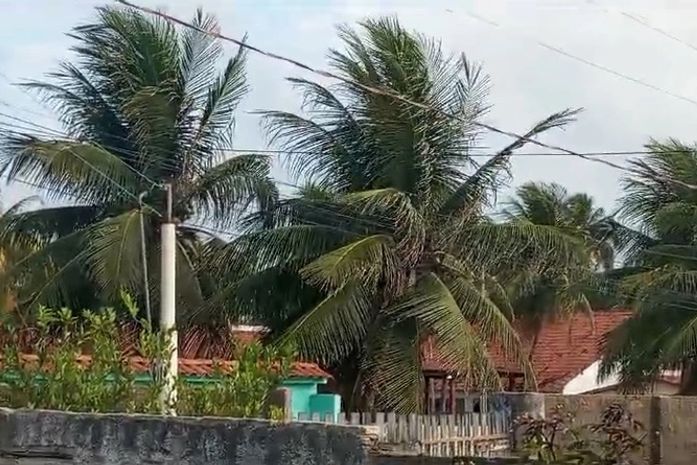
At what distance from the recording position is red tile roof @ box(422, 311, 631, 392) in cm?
2830

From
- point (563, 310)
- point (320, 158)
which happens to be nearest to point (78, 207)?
point (320, 158)

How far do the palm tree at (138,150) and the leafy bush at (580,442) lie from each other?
909cm

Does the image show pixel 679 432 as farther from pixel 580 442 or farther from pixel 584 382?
pixel 584 382

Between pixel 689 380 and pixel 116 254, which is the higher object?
pixel 116 254

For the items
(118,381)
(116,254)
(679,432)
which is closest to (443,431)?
(679,432)

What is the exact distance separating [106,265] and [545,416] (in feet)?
25.5

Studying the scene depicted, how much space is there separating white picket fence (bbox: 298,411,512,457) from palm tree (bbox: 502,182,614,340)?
915 centimetres

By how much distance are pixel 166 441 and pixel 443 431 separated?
6.29 m

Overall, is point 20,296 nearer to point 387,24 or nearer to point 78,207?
point 78,207

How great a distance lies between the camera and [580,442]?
9586 millimetres

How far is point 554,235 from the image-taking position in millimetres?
17516

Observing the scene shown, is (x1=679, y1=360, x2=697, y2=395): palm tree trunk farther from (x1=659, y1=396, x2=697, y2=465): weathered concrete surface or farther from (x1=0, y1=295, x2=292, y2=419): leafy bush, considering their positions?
(x1=0, y1=295, x2=292, y2=419): leafy bush

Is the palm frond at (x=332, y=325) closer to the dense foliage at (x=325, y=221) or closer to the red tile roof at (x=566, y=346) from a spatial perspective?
the dense foliage at (x=325, y=221)

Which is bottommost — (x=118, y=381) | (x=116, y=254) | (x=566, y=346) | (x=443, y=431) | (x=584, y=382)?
(x=443, y=431)
